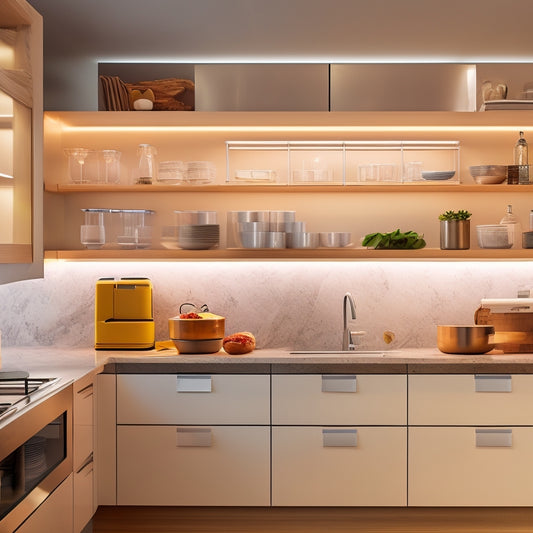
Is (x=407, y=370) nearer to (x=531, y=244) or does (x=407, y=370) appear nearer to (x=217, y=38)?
(x=531, y=244)

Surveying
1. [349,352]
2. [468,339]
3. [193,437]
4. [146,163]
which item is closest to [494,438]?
[468,339]

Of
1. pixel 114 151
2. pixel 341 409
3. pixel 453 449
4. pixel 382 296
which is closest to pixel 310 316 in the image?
pixel 382 296

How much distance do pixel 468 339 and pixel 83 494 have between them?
1967 millimetres

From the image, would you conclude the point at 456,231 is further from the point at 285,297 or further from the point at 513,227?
the point at 285,297

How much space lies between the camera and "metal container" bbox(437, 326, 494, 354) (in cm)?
361

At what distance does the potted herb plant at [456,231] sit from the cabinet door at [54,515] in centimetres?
225

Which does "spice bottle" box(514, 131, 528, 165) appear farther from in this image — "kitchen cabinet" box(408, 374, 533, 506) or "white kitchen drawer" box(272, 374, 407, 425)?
"white kitchen drawer" box(272, 374, 407, 425)

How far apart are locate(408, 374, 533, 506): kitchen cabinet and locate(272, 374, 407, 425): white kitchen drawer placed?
0.12 metres

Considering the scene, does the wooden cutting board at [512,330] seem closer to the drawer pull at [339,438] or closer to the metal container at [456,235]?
the metal container at [456,235]

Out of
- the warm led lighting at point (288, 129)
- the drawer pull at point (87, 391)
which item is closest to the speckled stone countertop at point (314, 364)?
the drawer pull at point (87, 391)

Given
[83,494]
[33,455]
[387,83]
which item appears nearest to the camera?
[33,455]

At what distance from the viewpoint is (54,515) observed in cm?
256

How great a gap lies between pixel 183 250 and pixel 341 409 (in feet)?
3.92

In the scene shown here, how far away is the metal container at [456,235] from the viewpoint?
3861 mm
